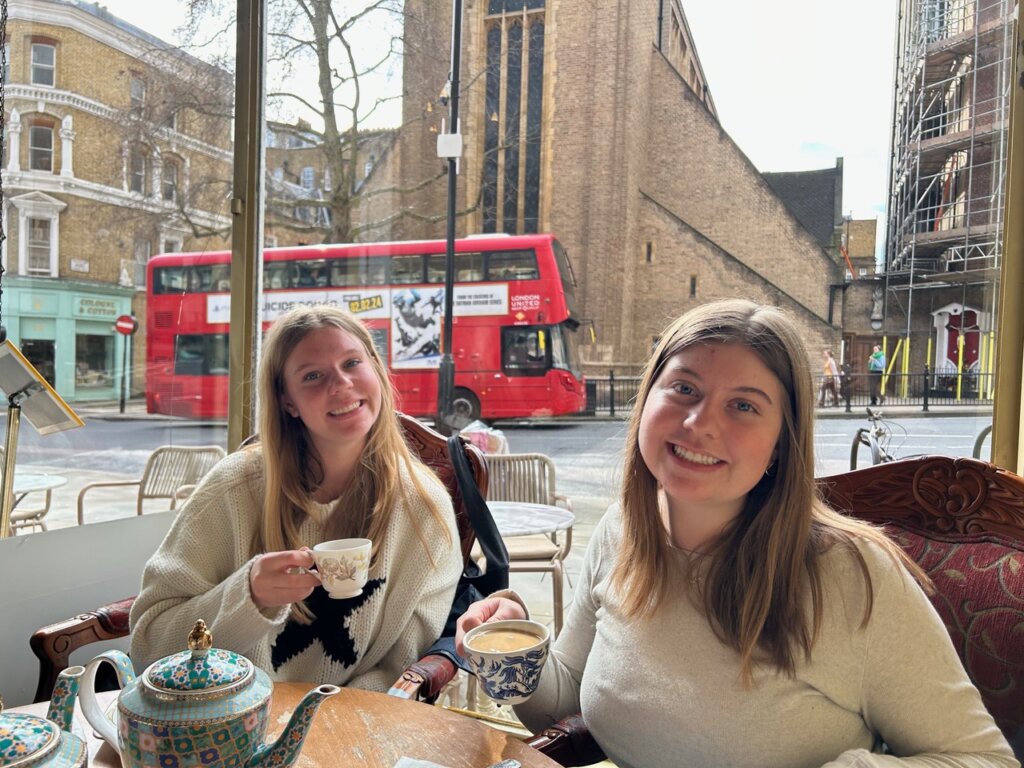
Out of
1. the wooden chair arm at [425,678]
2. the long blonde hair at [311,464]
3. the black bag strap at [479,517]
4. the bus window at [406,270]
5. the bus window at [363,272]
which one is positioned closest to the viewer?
the wooden chair arm at [425,678]

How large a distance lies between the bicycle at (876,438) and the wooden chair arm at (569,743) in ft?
6.52

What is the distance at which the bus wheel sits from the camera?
6.16m

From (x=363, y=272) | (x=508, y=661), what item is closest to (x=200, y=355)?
(x=508, y=661)

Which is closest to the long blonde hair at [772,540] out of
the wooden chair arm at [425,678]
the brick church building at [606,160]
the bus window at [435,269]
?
the wooden chair arm at [425,678]

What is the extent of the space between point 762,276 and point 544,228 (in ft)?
7.85

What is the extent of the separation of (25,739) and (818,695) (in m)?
0.81

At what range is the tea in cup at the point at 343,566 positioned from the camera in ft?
3.05

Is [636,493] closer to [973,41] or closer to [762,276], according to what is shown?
[973,41]

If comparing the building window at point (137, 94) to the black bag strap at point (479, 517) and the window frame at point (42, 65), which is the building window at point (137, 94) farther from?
the black bag strap at point (479, 517)

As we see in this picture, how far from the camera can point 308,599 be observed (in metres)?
1.24

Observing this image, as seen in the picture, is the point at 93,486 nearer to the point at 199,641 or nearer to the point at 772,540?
the point at 199,641

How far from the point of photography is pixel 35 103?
2309mm

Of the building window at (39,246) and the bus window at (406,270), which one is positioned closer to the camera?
the building window at (39,246)

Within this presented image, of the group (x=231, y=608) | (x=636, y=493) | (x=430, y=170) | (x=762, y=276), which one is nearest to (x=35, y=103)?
(x=231, y=608)
